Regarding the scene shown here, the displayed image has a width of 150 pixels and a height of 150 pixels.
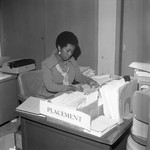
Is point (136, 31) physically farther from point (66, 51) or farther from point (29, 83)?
point (29, 83)

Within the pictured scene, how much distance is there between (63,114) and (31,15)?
2.26 m

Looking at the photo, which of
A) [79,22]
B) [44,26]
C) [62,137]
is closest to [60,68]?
[62,137]

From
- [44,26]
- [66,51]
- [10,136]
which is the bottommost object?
[10,136]

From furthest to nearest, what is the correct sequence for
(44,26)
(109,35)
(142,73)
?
(44,26), (109,35), (142,73)

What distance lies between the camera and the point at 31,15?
10.5ft

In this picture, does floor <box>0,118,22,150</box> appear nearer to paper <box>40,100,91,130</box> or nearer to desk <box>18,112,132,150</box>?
desk <box>18,112,132,150</box>

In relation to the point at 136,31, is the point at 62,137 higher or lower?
lower

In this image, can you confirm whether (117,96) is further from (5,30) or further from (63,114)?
(5,30)

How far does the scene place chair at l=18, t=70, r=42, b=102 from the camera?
198 cm

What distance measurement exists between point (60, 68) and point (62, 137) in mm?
832

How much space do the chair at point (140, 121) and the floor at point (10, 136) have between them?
41.5 inches

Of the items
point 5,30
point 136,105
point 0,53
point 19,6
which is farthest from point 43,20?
point 136,105

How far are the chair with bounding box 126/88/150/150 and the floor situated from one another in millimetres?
1055

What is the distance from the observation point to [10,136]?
8.04 feet
